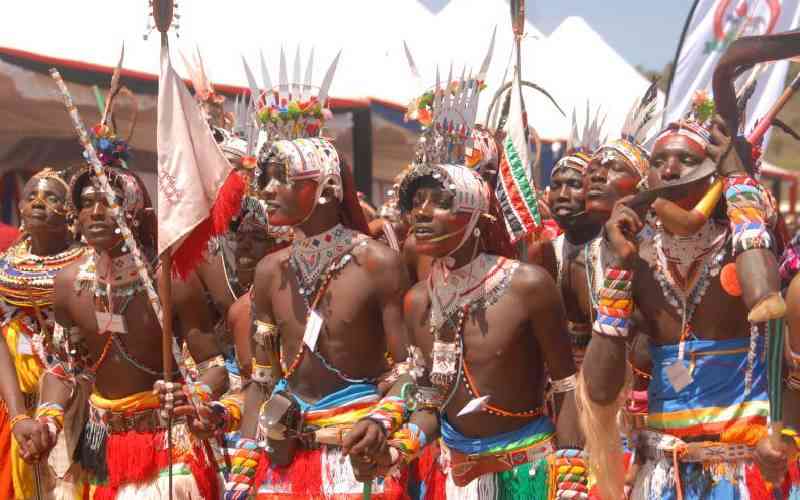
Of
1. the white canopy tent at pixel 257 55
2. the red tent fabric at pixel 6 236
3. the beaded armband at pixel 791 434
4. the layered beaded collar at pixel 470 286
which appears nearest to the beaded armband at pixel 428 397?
the layered beaded collar at pixel 470 286

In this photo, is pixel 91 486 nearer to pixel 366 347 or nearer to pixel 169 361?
pixel 169 361

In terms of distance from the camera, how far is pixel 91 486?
20.5ft

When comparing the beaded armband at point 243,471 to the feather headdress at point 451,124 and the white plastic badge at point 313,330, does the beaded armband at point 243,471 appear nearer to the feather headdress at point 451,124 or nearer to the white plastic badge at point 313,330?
the white plastic badge at point 313,330

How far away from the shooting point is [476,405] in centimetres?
491

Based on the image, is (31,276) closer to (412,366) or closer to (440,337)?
(412,366)

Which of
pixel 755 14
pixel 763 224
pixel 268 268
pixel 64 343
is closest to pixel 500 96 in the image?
pixel 755 14

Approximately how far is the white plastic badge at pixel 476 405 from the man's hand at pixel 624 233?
2.78 ft

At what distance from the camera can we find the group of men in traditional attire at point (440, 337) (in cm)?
461

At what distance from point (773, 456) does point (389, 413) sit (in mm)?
1489

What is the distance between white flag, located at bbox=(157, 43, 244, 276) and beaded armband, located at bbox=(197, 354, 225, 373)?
471 mm

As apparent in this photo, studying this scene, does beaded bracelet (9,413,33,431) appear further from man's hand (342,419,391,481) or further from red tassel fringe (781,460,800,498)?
red tassel fringe (781,460,800,498)

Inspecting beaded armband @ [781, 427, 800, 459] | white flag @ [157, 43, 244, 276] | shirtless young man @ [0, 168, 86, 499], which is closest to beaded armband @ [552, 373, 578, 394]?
beaded armband @ [781, 427, 800, 459]

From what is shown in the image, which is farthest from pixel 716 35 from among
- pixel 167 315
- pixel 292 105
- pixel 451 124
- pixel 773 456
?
pixel 773 456

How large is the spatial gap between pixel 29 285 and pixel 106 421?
4.12ft
